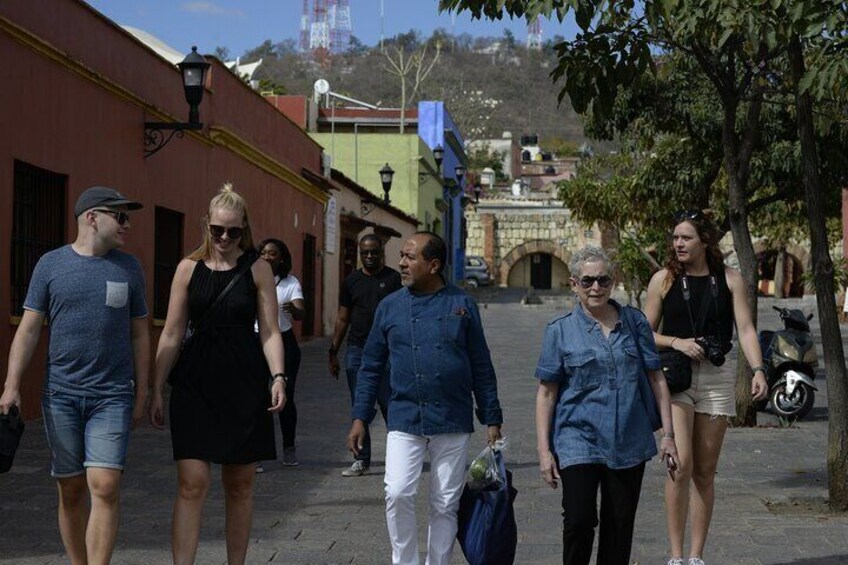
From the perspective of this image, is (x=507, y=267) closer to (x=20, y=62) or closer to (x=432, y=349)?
(x=20, y=62)

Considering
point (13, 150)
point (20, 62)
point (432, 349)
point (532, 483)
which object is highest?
point (20, 62)

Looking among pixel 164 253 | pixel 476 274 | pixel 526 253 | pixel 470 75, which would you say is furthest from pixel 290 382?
pixel 470 75

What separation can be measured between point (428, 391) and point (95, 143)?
30.2ft

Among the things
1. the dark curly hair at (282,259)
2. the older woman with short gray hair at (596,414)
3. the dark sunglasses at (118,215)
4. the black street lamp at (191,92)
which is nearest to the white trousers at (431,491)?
the older woman with short gray hair at (596,414)

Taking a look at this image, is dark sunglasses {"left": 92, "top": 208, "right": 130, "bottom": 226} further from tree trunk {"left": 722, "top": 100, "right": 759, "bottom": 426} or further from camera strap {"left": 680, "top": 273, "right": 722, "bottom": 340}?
tree trunk {"left": 722, "top": 100, "right": 759, "bottom": 426}

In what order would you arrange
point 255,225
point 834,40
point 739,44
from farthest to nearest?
point 255,225 < point 739,44 < point 834,40

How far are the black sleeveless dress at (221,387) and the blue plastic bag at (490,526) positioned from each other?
0.85 meters

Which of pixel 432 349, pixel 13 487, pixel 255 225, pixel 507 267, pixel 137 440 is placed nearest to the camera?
pixel 432 349

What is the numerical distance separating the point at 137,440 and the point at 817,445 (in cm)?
552

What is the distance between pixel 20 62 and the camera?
12.4 meters

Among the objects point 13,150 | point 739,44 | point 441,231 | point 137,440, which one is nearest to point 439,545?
point 739,44

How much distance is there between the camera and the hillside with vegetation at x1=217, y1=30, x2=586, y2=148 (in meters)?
120

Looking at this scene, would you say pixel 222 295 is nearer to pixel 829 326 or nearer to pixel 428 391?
pixel 428 391

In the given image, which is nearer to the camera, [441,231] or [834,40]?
[834,40]
